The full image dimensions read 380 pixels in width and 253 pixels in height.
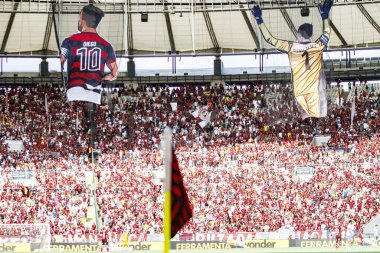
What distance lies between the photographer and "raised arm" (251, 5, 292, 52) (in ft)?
140

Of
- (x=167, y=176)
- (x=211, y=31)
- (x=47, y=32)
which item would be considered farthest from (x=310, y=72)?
(x=167, y=176)

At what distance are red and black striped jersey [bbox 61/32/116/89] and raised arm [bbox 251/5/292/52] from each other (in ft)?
26.6

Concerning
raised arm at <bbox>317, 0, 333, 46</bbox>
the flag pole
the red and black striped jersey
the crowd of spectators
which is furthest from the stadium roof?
the flag pole

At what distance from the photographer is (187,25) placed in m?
53.7

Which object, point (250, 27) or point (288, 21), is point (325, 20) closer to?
point (288, 21)

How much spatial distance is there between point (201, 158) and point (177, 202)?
36943mm

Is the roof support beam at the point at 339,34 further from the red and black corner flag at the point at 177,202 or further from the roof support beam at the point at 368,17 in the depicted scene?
the red and black corner flag at the point at 177,202

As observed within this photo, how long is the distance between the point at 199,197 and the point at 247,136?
31.7 ft

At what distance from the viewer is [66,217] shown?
132ft

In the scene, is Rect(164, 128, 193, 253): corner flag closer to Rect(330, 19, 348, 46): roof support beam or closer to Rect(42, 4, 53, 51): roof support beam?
Rect(42, 4, 53, 51): roof support beam

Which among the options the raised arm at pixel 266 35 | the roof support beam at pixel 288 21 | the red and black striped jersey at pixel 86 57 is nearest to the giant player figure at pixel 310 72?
the roof support beam at pixel 288 21

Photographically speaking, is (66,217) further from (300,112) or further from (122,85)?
(122,85)

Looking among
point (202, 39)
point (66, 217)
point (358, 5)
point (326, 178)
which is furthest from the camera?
point (202, 39)

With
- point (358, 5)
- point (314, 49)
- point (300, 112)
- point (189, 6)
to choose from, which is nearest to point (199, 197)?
point (300, 112)
